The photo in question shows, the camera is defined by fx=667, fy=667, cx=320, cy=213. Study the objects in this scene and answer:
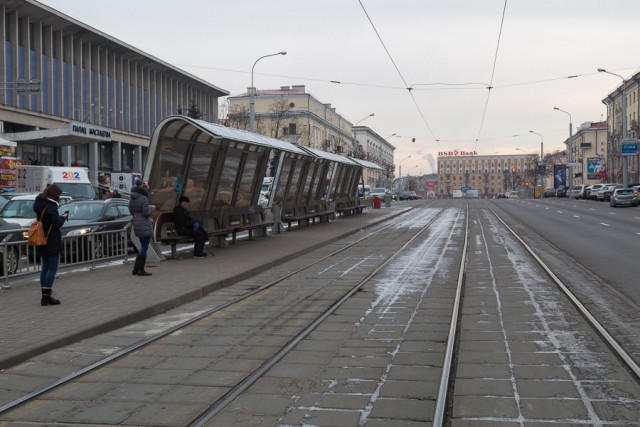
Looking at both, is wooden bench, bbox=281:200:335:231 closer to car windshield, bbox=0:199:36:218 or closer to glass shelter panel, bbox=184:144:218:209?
glass shelter panel, bbox=184:144:218:209

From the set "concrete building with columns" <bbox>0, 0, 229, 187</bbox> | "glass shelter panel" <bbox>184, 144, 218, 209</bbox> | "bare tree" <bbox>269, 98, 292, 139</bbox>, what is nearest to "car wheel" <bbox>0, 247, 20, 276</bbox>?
"glass shelter panel" <bbox>184, 144, 218, 209</bbox>

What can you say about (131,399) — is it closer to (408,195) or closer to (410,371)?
(410,371)

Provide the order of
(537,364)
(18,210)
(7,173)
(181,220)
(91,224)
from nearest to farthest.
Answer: (537,364)
(91,224)
(181,220)
(18,210)
(7,173)

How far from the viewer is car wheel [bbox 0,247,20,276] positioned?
35.5 ft

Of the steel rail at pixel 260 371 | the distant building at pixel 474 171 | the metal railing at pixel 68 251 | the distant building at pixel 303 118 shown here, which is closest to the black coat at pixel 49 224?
the metal railing at pixel 68 251

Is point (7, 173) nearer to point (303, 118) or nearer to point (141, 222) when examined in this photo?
point (141, 222)

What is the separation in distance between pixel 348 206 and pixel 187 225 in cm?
2208

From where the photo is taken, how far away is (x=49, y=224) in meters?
9.01

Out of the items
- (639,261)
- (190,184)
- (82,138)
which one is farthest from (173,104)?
(639,261)

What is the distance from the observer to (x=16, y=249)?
10977mm

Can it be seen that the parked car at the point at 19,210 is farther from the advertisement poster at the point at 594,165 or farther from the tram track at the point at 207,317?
the advertisement poster at the point at 594,165

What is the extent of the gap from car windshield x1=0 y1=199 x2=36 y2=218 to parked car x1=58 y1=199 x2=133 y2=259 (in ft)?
2.70

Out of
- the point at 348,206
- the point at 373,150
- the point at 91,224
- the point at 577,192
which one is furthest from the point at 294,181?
the point at 373,150

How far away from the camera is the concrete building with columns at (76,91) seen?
4300 centimetres
